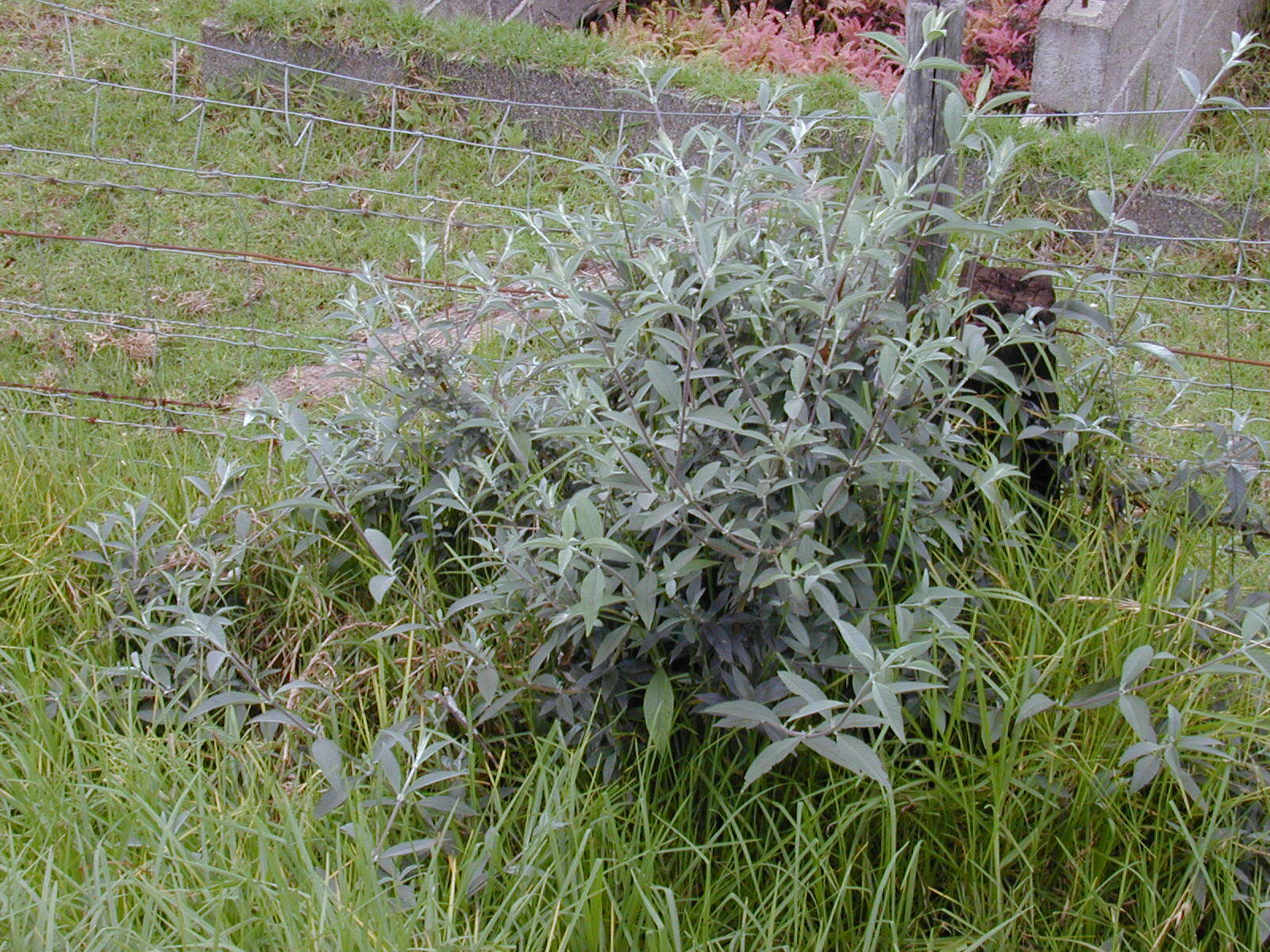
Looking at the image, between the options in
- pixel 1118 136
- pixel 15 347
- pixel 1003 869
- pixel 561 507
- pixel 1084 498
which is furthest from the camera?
pixel 1118 136

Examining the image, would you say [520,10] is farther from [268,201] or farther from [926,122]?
[926,122]

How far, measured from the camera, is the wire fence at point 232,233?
3877mm

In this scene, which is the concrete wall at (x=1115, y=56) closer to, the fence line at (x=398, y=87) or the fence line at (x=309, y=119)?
the fence line at (x=398, y=87)

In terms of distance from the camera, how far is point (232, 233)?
505 centimetres

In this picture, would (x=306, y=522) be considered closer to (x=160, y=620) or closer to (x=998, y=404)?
(x=160, y=620)

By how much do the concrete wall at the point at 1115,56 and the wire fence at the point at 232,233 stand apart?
474mm

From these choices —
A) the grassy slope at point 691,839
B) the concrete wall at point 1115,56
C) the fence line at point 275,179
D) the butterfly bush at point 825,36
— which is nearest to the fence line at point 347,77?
the fence line at point 275,179

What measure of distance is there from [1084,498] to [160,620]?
2.08 metres

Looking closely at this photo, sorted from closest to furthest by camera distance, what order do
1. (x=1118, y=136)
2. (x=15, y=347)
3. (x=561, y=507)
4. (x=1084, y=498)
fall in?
(x=561, y=507)
(x=1084, y=498)
(x=15, y=347)
(x=1118, y=136)

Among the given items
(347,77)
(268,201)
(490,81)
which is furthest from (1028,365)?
(490,81)

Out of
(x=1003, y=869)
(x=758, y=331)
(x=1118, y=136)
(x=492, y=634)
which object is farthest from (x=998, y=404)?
(x=1118, y=136)

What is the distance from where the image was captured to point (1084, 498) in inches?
104

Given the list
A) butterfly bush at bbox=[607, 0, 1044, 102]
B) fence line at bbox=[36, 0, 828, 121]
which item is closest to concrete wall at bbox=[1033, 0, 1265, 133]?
butterfly bush at bbox=[607, 0, 1044, 102]

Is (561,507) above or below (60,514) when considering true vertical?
above
